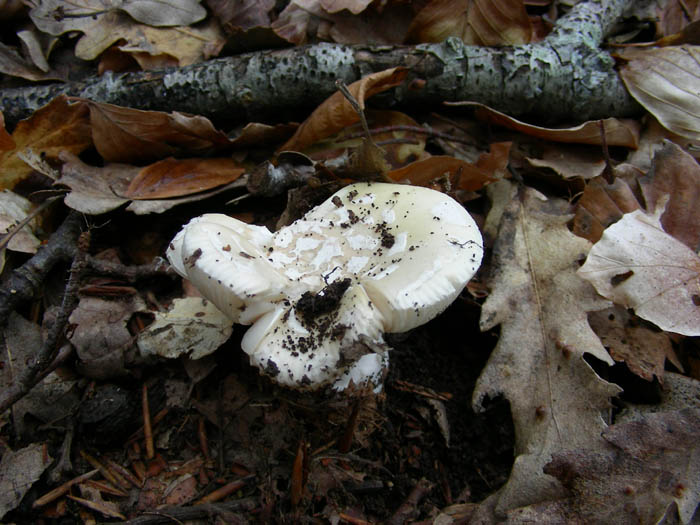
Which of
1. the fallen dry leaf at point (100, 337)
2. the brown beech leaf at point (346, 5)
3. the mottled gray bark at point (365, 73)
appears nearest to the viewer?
the fallen dry leaf at point (100, 337)

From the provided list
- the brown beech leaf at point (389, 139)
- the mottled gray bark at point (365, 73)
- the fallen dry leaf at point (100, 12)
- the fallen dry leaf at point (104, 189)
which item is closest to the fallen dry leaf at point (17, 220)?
the fallen dry leaf at point (104, 189)

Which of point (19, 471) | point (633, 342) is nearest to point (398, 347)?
point (633, 342)

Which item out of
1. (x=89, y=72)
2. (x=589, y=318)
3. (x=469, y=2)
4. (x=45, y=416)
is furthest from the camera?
(x=89, y=72)

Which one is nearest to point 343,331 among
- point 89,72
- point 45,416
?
point 45,416

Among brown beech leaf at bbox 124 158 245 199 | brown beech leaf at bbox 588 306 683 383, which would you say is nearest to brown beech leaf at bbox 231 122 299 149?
brown beech leaf at bbox 124 158 245 199

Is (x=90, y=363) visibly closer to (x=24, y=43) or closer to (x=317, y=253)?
(x=317, y=253)

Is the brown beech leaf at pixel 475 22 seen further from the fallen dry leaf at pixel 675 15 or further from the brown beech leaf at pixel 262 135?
the fallen dry leaf at pixel 675 15
